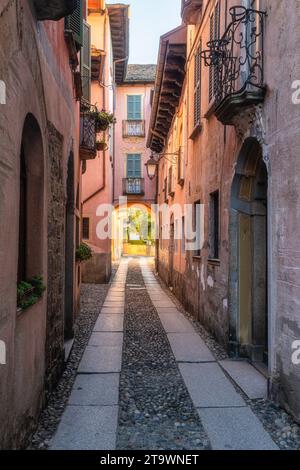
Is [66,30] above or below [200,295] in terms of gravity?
above

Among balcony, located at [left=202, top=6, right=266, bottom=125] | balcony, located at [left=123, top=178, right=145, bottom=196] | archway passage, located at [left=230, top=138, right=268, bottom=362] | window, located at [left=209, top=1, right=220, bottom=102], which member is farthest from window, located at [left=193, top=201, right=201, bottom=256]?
balcony, located at [left=123, top=178, right=145, bottom=196]

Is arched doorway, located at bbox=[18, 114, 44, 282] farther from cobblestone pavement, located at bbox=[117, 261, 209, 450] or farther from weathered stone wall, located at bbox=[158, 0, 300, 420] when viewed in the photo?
weathered stone wall, located at bbox=[158, 0, 300, 420]

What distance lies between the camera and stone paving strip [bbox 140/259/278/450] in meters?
3.91

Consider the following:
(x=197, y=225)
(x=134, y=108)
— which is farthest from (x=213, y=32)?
(x=134, y=108)

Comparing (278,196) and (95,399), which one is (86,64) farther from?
(95,399)

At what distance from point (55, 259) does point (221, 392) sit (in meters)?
2.50

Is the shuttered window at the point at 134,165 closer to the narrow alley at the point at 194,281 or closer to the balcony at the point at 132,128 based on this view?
the balcony at the point at 132,128

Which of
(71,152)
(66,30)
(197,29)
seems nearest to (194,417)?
(71,152)

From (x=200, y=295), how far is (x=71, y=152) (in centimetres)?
403

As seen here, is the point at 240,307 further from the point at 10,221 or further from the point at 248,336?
the point at 10,221

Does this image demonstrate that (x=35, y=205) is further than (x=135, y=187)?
No

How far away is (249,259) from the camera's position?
660 cm

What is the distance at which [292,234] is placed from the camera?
169 inches

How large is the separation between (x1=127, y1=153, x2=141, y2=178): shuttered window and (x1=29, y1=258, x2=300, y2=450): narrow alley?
18.6 meters
